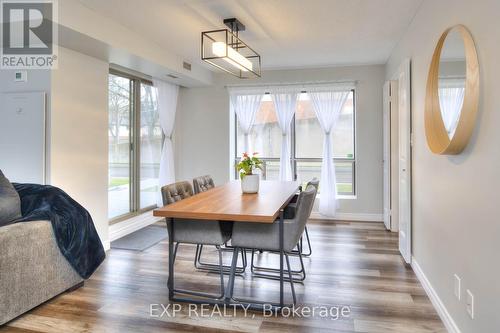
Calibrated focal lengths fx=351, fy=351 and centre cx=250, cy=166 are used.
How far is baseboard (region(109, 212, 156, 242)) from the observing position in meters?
4.64

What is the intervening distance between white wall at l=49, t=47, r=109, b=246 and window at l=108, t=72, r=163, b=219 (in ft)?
1.90

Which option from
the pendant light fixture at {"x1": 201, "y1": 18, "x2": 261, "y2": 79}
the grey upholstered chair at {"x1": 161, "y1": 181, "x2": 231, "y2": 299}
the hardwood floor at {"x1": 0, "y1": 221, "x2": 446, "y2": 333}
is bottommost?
the hardwood floor at {"x1": 0, "y1": 221, "x2": 446, "y2": 333}

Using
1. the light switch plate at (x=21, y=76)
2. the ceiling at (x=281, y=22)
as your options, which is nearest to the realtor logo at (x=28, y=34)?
the light switch plate at (x=21, y=76)

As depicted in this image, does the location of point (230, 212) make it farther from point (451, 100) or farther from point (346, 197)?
point (346, 197)

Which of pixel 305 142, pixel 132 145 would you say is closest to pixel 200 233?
pixel 132 145

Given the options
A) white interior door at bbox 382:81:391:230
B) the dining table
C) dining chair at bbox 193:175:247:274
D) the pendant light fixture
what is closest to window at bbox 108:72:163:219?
the pendant light fixture

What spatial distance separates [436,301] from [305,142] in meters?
3.82

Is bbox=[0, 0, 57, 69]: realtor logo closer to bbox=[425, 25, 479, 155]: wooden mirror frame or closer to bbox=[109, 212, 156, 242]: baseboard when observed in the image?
bbox=[109, 212, 156, 242]: baseboard

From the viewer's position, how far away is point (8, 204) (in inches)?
112

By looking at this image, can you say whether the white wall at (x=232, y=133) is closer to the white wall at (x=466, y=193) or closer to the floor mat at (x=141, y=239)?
the floor mat at (x=141, y=239)

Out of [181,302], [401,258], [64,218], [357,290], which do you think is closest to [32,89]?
[64,218]

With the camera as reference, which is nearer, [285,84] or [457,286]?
[457,286]

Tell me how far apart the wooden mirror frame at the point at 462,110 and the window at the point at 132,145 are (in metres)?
3.86

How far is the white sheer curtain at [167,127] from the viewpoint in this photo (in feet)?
18.7
